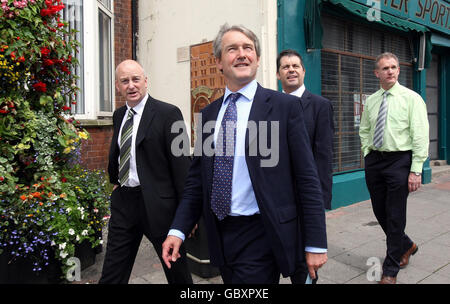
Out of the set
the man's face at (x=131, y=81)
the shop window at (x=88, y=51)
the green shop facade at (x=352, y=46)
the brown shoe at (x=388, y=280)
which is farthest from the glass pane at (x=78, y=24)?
the brown shoe at (x=388, y=280)

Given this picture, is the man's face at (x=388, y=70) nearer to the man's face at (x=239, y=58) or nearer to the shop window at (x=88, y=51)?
the man's face at (x=239, y=58)

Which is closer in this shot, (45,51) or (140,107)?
(140,107)

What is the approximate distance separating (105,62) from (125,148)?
4.71m

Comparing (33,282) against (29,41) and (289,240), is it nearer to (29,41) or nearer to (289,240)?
(29,41)

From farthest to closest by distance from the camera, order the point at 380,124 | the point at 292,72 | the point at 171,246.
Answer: the point at 380,124
the point at 292,72
the point at 171,246

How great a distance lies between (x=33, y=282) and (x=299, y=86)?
3038 millimetres

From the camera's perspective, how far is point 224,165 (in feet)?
6.81

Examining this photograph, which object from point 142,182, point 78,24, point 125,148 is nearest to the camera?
point 142,182

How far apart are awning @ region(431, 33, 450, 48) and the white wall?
220 inches

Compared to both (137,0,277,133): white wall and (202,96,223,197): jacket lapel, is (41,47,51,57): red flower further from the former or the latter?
(137,0,277,133): white wall

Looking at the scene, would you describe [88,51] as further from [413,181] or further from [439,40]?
[439,40]

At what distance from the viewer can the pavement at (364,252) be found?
392 centimetres

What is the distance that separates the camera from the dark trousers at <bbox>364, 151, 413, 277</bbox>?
148 inches

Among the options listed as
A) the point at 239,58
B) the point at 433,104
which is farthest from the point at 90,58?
the point at 433,104
